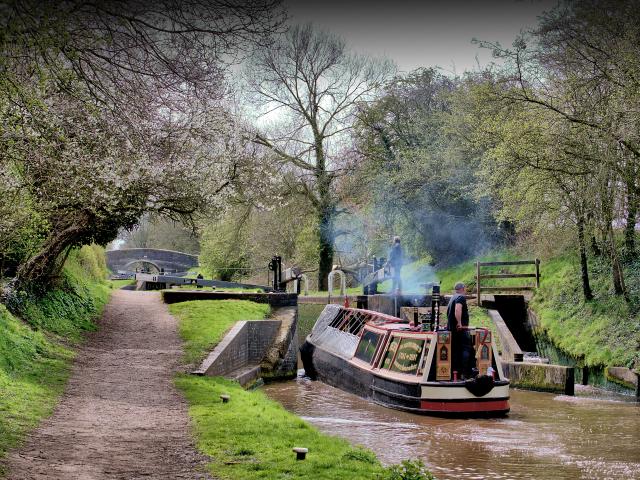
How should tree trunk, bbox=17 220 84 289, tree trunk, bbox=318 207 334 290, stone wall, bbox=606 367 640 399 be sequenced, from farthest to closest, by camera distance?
tree trunk, bbox=318 207 334 290, tree trunk, bbox=17 220 84 289, stone wall, bbox=606 367 640 399

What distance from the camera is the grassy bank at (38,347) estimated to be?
29.2 feet

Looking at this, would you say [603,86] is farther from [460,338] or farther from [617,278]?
[460,338]

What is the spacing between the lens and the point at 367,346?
53.5 ft

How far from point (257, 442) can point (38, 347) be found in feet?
20.6

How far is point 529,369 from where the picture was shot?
1681 cm

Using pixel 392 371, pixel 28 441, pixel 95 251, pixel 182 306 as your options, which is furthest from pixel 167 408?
pixel 95 251

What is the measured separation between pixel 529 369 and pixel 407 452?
6.98 m

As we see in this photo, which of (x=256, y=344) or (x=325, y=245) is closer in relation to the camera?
(x=256, y=344)

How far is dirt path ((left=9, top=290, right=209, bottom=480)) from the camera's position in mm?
7000

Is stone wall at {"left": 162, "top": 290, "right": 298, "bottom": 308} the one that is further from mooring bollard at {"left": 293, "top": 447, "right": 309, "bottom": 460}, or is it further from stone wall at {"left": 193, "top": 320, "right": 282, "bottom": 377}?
mooring bollard at {"left": 293, "top": 447, "right": 309, "bottom": 460}

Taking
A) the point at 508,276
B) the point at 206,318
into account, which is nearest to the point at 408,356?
the point at 206,318

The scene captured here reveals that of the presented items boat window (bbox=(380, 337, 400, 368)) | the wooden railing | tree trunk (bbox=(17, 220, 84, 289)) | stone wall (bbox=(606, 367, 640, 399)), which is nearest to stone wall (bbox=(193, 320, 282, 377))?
boat window (bbox=(380, 337, 400, 368))

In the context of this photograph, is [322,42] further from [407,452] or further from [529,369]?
[407,452]

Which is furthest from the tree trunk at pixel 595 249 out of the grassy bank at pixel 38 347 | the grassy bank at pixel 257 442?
the grassy bank at pixel 38 347
